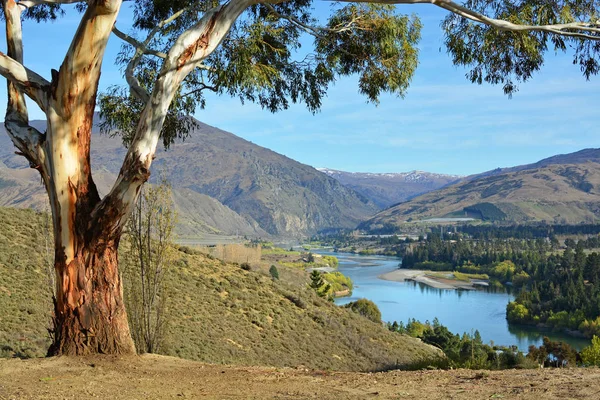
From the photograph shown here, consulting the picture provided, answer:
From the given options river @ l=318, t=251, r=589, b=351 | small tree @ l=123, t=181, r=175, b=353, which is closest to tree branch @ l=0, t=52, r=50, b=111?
small tree @ l=123, t=181, r=175, b=353

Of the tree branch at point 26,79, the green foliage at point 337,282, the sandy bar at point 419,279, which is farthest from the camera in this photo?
the sandy bar at point 419,279

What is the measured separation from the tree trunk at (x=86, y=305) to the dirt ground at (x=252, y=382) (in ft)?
0.44

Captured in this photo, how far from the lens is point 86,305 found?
4.26 m

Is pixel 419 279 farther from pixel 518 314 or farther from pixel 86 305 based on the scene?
pixel 86 305

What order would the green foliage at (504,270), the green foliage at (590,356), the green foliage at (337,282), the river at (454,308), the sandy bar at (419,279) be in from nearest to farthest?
the green foliage at (590,356) < the river at (454,308) < the green foliage at (337,282) < the sandy bar at (419,279) < the green foliage at (504,270)

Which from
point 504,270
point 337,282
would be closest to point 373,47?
point 337,282

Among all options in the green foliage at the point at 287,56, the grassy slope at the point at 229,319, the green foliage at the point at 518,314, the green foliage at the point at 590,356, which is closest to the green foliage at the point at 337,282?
the green foliage at the point at 518,314

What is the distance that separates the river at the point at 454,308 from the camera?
39594 millimetres

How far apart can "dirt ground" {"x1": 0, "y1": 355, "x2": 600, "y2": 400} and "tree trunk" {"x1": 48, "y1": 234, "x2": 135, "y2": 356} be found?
0.14 m

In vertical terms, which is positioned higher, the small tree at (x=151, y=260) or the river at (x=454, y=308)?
the small tree at (x=151, y=260)

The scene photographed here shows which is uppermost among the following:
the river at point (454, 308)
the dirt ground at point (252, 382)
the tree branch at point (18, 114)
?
the tree branch at point (18, 114)

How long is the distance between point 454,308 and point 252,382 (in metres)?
48.3

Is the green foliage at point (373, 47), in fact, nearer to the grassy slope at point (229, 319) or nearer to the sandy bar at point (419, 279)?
the grassy slope at point (229, 319)

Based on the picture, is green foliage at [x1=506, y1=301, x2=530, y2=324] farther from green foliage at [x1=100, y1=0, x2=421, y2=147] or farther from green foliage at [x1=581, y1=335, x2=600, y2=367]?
green foliage at [x1=100, y1=0, x2=421, y2=147]
